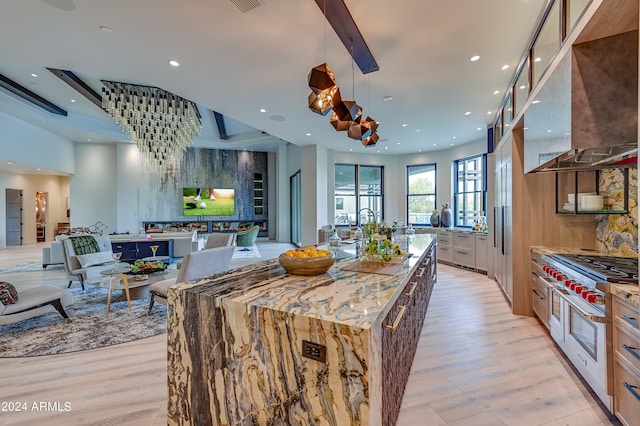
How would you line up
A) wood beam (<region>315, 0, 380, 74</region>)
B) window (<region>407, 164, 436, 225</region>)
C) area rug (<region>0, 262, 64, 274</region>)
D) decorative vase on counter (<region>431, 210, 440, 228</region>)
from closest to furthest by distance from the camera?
1. wood beam (<region>315, 0, 380, 74</region>)
2. area rug (<region>0, 262, 64, 274</region>)
3. decorative vase on counter (<region>431, 210, 440, 228</region>)
4. window (<region>407, 164, 436, 225</region>)

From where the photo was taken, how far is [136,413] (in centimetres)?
196

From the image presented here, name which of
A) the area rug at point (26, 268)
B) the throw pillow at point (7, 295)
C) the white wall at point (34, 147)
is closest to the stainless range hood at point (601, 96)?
the throw pillow at point (7, 295)

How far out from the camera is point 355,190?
29.3 feet

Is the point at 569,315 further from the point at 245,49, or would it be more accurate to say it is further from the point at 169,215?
the point at 169,215

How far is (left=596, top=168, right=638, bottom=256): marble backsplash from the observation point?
2646 millimetres

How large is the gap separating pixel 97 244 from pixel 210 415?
5654 mm

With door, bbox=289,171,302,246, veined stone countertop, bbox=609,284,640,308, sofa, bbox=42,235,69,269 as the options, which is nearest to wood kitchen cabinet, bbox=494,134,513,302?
veined stone countertop, bbox=609,284,640,308

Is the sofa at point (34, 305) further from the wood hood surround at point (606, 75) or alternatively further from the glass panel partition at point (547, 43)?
the glass panel partition at point (547, 43)

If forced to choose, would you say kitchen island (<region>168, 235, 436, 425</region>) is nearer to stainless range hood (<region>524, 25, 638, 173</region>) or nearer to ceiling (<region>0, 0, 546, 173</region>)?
stainless range hood (<region>524, 25, 638, 173</region>)

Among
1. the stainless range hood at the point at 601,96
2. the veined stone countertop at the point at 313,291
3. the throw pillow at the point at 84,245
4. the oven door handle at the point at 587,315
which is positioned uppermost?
the stainless range hood at the point at 601,96

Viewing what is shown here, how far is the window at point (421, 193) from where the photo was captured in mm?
8500

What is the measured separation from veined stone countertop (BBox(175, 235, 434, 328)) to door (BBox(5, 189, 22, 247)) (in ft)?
48.9

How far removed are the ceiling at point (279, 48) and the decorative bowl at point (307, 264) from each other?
2166 millimetres

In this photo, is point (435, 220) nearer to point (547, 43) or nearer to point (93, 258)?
point (547, 43)
